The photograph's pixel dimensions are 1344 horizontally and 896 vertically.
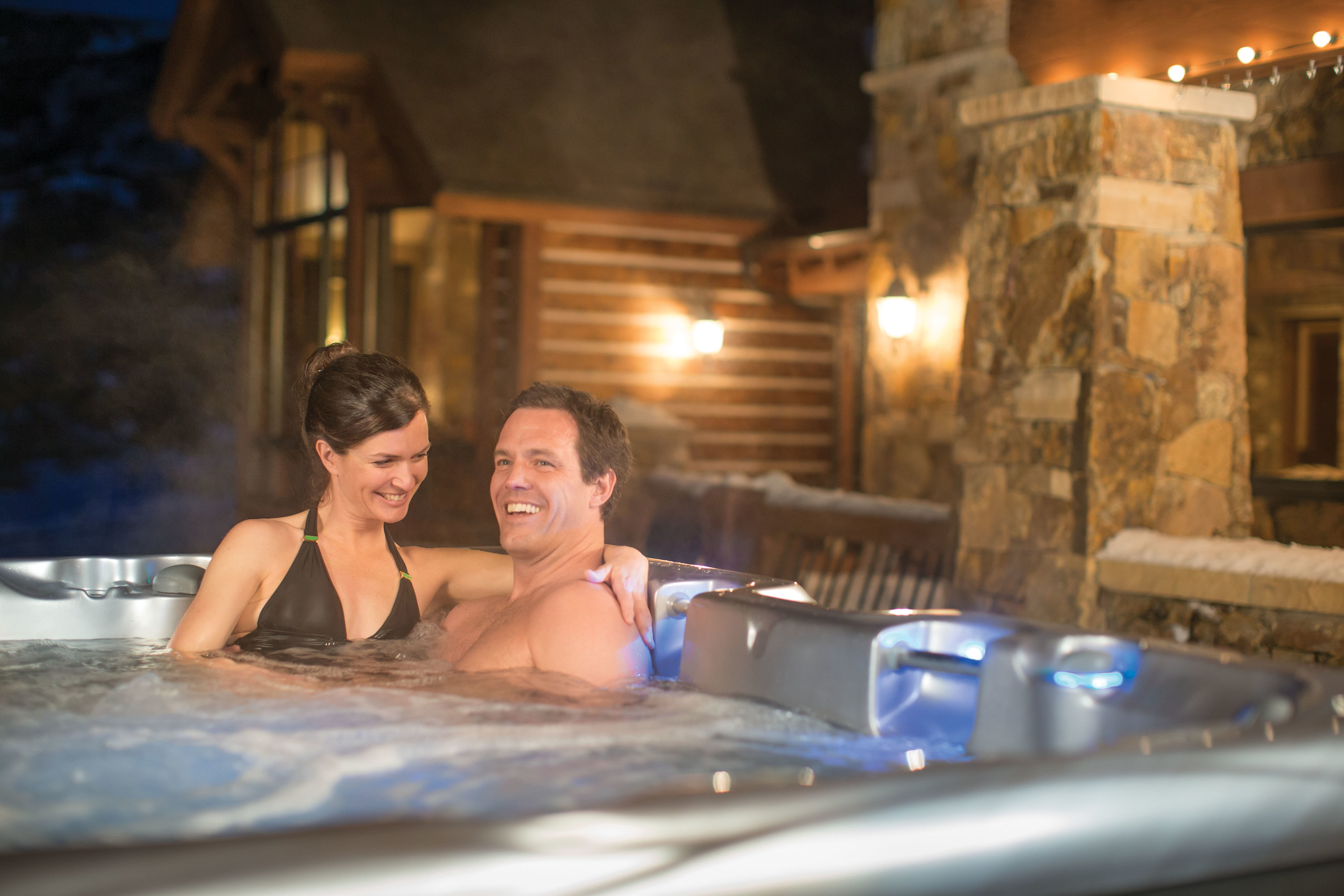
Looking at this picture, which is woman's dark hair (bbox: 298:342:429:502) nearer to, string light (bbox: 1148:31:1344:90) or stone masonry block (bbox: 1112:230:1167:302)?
stone masonry block (bbox: 1112:230:1167:302)

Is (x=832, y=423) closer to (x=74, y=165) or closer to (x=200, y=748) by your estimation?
(x=200, y=748)

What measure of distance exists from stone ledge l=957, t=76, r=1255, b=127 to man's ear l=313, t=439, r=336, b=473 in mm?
2349

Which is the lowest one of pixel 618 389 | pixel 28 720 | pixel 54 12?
pixel 28 720

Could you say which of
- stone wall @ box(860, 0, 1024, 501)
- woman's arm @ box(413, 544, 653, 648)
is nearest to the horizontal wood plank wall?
stone wall @ box(860, 0, 1024, 501)

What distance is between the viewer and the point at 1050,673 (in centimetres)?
173

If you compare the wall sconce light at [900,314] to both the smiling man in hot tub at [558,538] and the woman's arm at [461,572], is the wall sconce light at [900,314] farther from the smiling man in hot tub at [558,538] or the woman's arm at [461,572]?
the smiling man in hot tub at [558,538]

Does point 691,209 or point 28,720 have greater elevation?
point 691,209

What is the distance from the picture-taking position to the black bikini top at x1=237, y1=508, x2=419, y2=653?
2.65m

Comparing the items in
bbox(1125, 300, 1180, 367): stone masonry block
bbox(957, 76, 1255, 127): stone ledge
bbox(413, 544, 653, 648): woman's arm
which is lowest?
bbox(413, 544, 653, 648): woman's arm

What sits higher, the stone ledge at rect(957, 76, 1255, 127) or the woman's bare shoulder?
the stone ledge at rect(957, 76, 1255, 127)

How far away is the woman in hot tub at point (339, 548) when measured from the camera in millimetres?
2508

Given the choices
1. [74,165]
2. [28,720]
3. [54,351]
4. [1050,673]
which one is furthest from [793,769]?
[74,165]

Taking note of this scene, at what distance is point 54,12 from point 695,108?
25906 millimetres

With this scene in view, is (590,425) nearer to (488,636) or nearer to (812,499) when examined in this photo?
(488,636)
